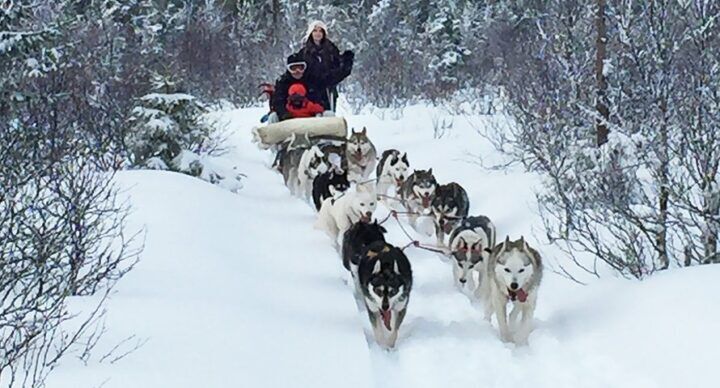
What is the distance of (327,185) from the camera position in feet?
23.7

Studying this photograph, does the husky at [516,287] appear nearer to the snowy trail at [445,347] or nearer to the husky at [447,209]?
the snowy trail at [445,347]

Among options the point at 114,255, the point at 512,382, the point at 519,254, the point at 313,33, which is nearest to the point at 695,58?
the point at 519,254

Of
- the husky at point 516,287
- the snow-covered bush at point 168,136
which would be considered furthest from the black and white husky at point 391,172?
the husky at point 516,287

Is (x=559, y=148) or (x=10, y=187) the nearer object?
(x=10, y=187)

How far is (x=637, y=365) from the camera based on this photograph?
12.7 ft

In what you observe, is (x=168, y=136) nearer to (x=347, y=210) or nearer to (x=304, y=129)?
(x=304, y=129)

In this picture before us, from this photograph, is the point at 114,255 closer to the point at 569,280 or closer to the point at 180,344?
the point at 180,344

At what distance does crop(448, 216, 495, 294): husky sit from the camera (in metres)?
5.21

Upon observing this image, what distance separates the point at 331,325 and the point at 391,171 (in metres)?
3.60

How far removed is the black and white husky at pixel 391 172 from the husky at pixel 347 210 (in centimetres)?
128

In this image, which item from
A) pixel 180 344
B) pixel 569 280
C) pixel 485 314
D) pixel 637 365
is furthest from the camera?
pixel 569 280

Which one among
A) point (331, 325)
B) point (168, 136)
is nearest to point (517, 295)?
point (331, 325)

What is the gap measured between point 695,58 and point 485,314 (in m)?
1.90

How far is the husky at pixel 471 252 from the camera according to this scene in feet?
17.1
